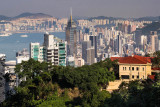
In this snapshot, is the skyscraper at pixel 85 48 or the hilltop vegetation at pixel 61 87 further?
the skyscraper at pixel 85 48

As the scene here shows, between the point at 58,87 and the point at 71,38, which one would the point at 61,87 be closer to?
the point at 58,87

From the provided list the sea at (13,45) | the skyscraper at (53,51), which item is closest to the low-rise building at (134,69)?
the skyscraper at (53,51)

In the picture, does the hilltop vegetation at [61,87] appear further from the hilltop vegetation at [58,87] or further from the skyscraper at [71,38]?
the skyscraper at [71,38]

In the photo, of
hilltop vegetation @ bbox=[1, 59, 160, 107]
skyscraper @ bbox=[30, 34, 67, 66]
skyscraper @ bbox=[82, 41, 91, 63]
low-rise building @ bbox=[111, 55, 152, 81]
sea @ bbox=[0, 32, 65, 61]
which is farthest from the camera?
skyscraper @ bbox=[82, 41, 91, 63]

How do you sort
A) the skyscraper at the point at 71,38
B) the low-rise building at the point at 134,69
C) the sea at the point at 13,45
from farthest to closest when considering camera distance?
the skyscraper at the point at 71,38 < the sea at the point at 13,45 < the low-rise building at the point at 134,69

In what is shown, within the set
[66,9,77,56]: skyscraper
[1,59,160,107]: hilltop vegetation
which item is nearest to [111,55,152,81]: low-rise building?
[1,59,160,107]: hilltop vegetation

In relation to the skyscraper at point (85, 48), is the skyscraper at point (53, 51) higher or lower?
higher

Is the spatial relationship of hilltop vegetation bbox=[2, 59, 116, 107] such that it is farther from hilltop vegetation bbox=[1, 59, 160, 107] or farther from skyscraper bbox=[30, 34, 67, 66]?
skyscraper bbox=[30, 34, 67, 66]

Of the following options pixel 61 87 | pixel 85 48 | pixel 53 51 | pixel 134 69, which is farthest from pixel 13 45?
pixel 61 87

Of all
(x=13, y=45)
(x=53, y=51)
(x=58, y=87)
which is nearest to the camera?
(x=58, y=87)

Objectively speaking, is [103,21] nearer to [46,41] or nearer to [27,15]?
[27,15]

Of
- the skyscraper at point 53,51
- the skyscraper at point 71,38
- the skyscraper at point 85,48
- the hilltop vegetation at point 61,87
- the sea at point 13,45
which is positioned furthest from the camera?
the skyscraper at point 71,38
